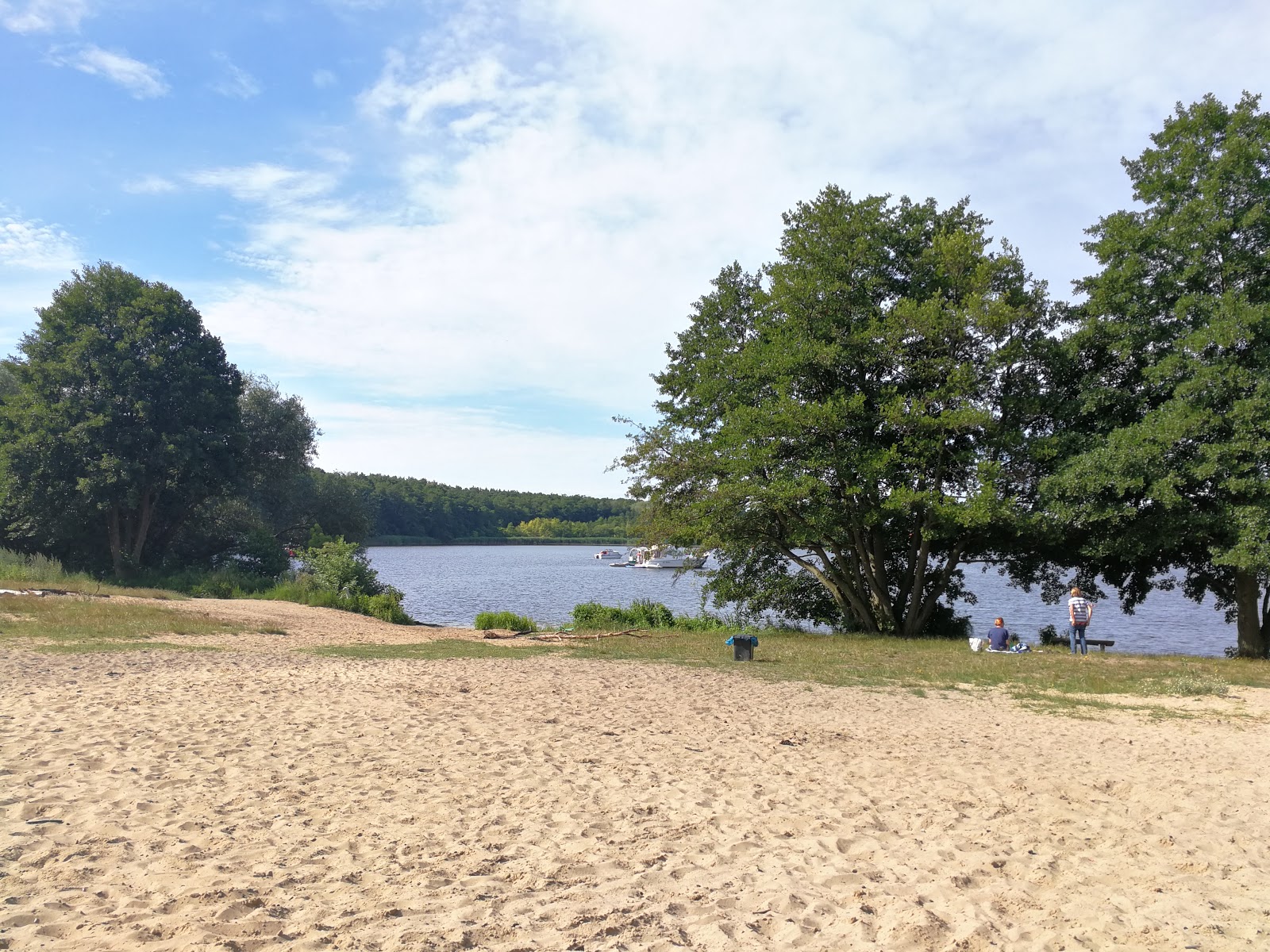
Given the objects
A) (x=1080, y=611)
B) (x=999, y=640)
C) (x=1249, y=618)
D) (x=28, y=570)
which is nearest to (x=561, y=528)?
(x=28, y=570)

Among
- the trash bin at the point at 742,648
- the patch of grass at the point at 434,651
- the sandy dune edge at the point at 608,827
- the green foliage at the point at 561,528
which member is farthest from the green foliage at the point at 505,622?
the green foliage at the point at 561,528

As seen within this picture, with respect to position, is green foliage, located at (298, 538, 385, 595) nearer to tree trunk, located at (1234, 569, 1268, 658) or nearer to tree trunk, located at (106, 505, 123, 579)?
tree trunk, located at (106, 505, 123, 579)

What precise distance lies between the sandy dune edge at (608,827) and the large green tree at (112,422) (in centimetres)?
2578

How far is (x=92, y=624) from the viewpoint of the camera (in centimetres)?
1800

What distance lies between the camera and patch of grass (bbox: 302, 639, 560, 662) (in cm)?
1639

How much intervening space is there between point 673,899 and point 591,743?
3861mm

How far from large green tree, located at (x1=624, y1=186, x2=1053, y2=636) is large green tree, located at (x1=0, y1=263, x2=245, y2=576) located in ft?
69.8

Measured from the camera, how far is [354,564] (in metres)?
31.8

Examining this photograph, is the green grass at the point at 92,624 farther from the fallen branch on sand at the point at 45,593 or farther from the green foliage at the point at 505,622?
the green foliage at the point at 505,622

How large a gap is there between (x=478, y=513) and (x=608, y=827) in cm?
13880

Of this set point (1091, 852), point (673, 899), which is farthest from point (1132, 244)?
point (673, 899)

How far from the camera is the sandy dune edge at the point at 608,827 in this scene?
4.48m

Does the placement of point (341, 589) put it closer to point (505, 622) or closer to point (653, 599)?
point (505, 622)

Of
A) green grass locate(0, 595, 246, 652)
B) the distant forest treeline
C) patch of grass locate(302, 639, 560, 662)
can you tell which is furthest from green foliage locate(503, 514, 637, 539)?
patch of grass locate(302, 639, 560, 662)
